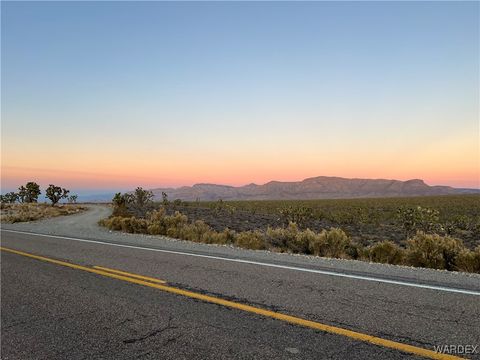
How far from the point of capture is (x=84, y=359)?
13.7 feet

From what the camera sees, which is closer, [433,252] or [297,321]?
[297,321]

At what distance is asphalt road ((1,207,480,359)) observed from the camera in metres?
4.26

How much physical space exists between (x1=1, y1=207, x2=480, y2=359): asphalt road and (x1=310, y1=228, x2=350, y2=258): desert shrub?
414 centimetres

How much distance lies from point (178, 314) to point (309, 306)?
5.98ft

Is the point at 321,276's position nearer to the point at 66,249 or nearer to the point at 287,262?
the point at 287,262

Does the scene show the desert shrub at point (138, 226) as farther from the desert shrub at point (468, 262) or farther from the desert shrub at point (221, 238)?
the desert shrub at point (468, 262)

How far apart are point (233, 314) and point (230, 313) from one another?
0.06 meters

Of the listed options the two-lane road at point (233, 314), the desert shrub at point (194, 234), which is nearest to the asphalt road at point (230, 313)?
the two-lane road at point (233, 314)

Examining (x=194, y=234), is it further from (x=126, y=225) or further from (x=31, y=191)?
(x=31, y=191)

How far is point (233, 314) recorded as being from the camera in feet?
17.4

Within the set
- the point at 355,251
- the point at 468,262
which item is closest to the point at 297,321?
the point at 468,262

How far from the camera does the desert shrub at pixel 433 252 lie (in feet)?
33.6

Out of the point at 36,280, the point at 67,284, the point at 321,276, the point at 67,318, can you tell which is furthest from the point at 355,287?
the point at 36,280

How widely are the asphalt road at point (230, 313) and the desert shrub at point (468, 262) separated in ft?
7.81
